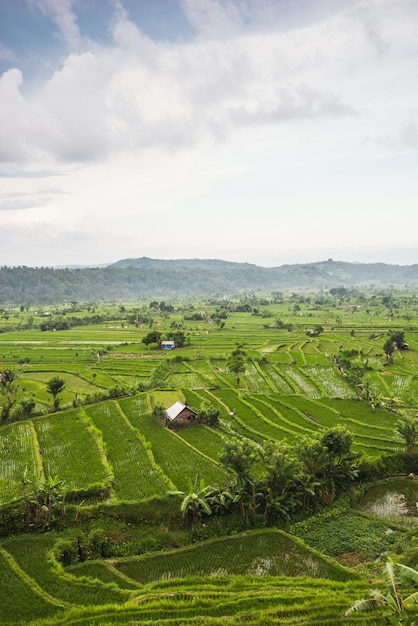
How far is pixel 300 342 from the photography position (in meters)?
80.0

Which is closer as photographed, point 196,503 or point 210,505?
point 196,503

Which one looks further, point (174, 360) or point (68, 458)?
point (174, 360)

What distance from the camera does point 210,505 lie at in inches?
933

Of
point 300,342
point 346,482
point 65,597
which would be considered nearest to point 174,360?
point 300,342

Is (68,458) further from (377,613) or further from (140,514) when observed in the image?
(377,613)

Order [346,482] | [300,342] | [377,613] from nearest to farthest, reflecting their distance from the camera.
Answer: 1. [377,613]
2. [346,482]
3. [300,342]

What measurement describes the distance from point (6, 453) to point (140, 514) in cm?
1503

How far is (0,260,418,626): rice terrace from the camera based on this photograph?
55.3ft

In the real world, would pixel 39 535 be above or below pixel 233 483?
below

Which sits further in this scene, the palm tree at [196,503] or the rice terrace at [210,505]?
the palm tree at [196,503]

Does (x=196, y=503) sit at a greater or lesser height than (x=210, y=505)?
greater

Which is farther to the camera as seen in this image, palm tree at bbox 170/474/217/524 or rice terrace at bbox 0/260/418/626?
palm tree at bbox 170/474/217/524

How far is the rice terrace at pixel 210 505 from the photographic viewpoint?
16.9m

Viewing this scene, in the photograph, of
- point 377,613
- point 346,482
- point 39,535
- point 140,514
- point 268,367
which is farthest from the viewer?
point 268,367
